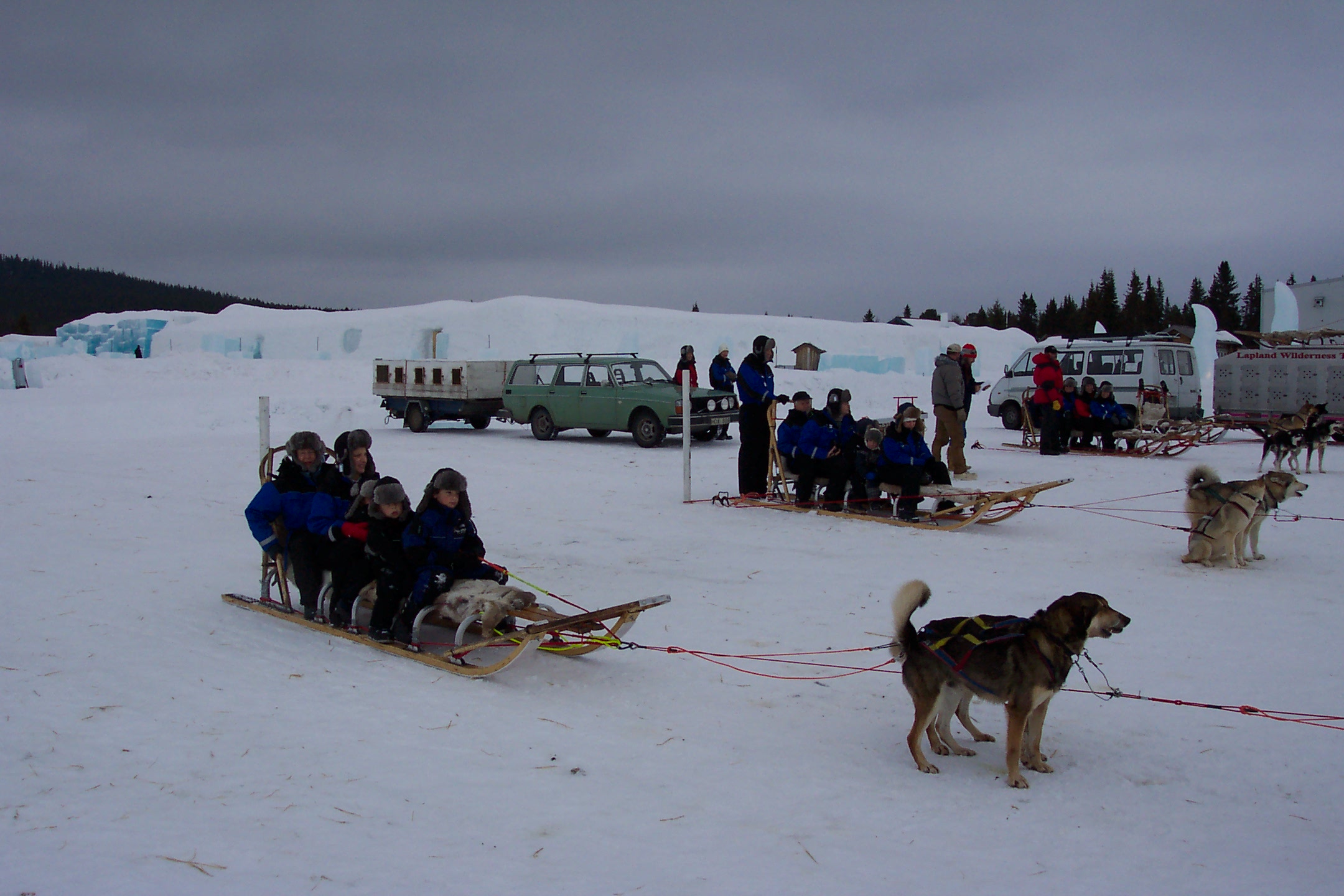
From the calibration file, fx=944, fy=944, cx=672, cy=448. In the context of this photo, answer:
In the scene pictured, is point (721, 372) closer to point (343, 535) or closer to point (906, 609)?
point (343, 535)

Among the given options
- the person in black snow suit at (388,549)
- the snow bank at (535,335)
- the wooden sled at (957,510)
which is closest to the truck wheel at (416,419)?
the wooden sled at (957,510)

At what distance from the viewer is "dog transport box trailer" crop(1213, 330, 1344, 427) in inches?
663

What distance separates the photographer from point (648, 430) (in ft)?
50.4

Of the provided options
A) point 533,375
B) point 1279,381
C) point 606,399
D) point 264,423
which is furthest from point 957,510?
point 1279,381

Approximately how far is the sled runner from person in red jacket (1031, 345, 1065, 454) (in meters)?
4.36

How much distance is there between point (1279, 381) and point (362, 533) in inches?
702

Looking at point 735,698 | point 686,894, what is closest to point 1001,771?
point 735,698

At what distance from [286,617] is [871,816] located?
12.2 ft

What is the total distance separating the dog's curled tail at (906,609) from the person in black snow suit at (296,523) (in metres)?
3.29

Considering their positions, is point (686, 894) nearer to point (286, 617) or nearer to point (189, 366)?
point (286, 617)

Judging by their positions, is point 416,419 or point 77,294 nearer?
point 416,419

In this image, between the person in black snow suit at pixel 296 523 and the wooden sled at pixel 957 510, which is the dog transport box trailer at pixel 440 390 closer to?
the wooden sled at pixel 957 510

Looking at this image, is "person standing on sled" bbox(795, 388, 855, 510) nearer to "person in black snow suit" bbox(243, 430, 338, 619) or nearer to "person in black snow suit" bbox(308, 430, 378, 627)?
"person in black snow suit" bbox(308, 430, 378, 627)

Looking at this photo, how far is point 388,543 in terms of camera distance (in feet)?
15.9
